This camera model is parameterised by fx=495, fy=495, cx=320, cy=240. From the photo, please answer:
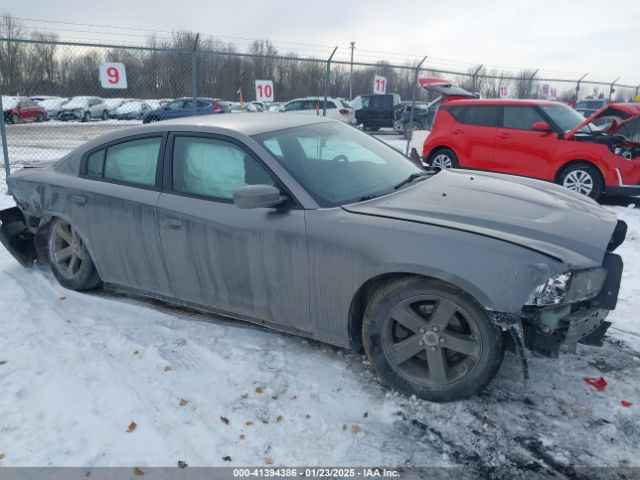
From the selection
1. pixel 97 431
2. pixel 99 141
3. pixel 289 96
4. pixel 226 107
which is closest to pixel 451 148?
pixel 99 141

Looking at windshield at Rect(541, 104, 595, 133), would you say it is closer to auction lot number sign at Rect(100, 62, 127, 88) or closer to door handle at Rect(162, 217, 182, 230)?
door handle at Rect(162, 217, 182, 230)

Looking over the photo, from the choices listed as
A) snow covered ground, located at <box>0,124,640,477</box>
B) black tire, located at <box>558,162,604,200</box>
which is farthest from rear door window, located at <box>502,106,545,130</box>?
snow covered ground, located at <box>0,124,640,477</box>

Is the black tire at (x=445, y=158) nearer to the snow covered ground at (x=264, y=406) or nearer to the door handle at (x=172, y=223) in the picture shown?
the snow covered ground at (x=264, y=406)

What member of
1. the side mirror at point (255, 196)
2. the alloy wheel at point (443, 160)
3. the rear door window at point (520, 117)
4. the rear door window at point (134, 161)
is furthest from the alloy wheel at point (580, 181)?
the rear door window at point (134, 161)

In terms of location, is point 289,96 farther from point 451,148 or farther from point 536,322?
point 536,322

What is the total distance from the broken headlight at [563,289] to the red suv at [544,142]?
609cm

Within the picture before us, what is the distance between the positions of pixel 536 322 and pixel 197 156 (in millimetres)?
2464

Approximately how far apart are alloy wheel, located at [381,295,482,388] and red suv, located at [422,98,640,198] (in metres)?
6.29

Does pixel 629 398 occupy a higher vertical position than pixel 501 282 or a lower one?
lower

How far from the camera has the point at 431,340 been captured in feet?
9.15

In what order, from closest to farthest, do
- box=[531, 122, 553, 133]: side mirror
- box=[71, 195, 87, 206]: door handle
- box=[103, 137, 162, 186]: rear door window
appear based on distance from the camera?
box=[103, 137, 162, 186]: rear door window → box=[71, 195, 87, 206]: door handle → box=[531, 122, 553, 133]: side mirror

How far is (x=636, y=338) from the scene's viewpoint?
11.8 feet

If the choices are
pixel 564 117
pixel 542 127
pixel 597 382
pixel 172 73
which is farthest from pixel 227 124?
pixel 172 73

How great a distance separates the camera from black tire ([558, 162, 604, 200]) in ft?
26.2
